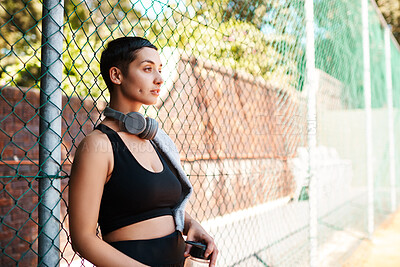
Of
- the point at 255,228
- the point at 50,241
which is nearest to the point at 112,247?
the point at 50,241

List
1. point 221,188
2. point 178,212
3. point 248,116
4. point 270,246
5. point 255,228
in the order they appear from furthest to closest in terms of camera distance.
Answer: point 248,116, point 221,188, point 255,228, point 270,246, point 178,212

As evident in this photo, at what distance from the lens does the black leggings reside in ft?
4.08

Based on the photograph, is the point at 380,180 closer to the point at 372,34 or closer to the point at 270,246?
the point at 372,34

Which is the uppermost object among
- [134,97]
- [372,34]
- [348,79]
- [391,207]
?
[372,34]

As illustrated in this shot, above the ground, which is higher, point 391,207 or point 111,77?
point 111,77

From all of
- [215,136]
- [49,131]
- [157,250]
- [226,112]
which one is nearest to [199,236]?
[157,250]

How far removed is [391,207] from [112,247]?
8417 millimetres

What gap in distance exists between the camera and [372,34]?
279 inches

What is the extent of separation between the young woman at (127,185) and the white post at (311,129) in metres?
1.91

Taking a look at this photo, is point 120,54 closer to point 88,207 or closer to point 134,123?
point 134,123

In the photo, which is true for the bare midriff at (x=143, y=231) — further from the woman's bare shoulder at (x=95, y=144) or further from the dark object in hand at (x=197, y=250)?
the woman's bare shoulder at (x=95, y=144)

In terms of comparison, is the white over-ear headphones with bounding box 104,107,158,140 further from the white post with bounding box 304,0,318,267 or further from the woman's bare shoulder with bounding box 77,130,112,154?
the white post with bounding box 304,0,318,267

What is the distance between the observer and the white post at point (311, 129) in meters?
3.17

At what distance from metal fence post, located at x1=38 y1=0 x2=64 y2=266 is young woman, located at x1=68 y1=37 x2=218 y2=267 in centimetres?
16
